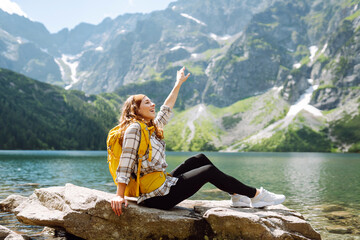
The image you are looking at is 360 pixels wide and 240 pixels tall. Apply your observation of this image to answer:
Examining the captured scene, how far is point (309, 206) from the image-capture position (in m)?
21.4

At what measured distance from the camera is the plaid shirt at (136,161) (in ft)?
24.1

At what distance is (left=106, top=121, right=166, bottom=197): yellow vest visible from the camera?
25.0ft

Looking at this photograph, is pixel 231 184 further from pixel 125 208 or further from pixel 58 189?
pixel 58 189

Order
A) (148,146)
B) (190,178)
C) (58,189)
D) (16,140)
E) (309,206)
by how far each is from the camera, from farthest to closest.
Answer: (16,140), (309,206), (58,189), (190,178), (148,146)

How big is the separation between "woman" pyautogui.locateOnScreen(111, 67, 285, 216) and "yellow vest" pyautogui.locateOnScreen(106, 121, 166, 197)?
14 centimetres

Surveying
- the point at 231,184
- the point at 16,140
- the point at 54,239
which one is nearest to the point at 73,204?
the point at 54,239

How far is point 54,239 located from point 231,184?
22.2 ft

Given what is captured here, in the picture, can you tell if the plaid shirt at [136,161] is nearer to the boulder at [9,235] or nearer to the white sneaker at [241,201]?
the white sneaker at [241,201]

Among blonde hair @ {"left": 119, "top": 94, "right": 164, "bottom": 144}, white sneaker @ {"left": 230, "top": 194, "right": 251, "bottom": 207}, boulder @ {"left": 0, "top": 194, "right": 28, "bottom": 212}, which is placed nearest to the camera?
blonde hair @ {"left": 119, "top": 94, "right": 164, "bottom": 144}

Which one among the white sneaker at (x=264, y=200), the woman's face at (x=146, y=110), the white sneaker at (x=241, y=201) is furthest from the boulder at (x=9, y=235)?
the white sneaker at (x=264, y=200)

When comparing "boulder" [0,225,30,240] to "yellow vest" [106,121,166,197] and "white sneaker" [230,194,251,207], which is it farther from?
"white sneaker" [230,194,251,207]

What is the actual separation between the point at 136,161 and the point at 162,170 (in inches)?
32.4

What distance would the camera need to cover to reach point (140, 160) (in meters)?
7.61

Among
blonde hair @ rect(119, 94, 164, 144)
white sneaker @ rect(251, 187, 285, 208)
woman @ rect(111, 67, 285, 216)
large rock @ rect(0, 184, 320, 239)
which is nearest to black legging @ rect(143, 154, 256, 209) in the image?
woman @ rect(111, 67, 285, 216)
